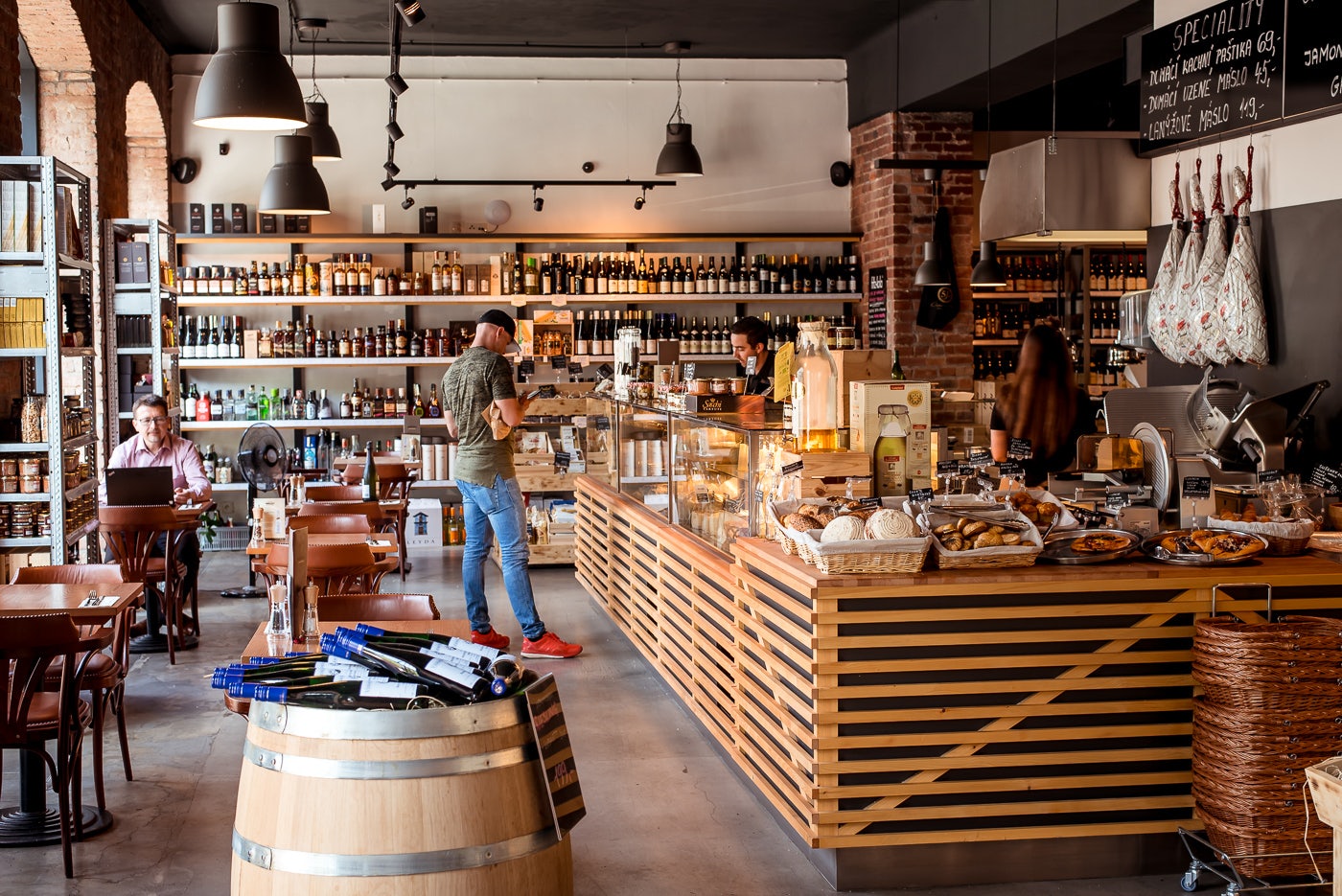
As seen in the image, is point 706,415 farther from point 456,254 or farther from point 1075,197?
point 456,254

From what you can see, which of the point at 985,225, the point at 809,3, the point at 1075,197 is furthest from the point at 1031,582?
the point at 809,3

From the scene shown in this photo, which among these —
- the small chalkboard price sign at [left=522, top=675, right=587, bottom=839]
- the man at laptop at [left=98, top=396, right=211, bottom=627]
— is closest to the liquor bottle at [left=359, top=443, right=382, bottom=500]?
the man at laptop at [left=98, top=396, right=211, bottom=627]

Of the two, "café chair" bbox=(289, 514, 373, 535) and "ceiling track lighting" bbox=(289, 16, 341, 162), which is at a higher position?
"ceiling track lighting" bbox=(289, 16, 341, 162)

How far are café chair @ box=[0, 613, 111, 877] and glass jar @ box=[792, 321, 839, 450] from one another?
2.36 meters

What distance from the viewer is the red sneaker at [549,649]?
6.70 metres

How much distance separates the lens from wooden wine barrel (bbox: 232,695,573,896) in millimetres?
2275

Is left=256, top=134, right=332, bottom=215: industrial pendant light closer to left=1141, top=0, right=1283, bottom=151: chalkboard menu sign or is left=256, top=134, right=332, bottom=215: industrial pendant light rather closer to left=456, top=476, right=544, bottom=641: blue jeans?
left=456, top=476, right=544, bottom=641: blue jeans

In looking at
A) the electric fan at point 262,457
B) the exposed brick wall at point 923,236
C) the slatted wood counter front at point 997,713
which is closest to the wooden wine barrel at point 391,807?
the slatted wood counter front at point 997,713

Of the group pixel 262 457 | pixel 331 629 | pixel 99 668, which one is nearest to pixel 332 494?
pixel 262 457

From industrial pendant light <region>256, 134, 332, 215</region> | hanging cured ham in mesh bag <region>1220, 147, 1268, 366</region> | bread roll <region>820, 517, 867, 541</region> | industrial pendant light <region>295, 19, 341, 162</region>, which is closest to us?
bread roll <region>820, 517, 867, 541</region>

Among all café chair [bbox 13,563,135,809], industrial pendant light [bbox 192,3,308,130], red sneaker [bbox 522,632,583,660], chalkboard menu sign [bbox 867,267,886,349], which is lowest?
red sneaker [bbox 522,632,583,660]

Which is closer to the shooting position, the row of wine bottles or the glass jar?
the row of wine bottles

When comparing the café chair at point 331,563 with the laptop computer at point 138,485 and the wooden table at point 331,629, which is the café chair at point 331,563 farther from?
the laptop computer at point 138,485

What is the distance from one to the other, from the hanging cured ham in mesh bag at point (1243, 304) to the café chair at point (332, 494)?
15.1 ft
